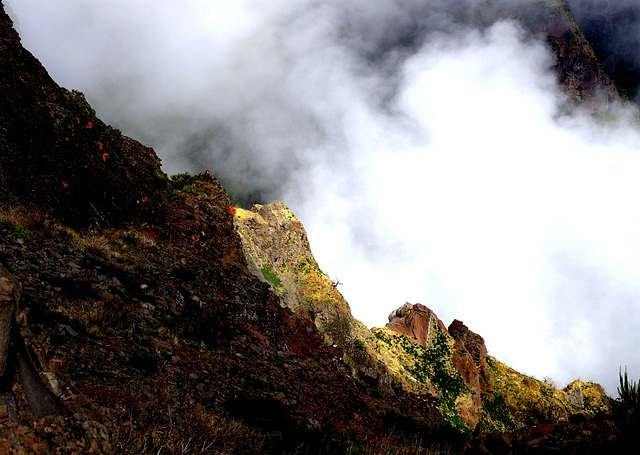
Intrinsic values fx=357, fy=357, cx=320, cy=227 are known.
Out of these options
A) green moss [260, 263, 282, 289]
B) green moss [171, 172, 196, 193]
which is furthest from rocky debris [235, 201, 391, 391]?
green moss [171, 172, 196, 193]

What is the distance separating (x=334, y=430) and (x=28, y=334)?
8.46 m

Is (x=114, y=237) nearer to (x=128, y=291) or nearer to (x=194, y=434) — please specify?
(x=128, y=291)

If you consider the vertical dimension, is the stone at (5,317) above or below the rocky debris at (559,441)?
below

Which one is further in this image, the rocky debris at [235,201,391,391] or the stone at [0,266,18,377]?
the rocky debris at [235,201,391,391]

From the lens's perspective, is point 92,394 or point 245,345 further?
point 245,345

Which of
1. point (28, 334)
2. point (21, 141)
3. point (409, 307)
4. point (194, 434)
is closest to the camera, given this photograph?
point (28, 334)

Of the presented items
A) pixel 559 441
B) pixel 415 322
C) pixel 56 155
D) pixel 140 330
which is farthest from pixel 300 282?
pixel 559 441

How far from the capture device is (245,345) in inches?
551

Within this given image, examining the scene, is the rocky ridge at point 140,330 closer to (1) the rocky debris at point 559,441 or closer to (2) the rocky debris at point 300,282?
(1) the rocky debris at point 559,441

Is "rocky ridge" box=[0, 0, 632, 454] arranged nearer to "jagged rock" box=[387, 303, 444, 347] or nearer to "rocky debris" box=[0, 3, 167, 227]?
"rocky debris" box=[0, 3, 167, 227]

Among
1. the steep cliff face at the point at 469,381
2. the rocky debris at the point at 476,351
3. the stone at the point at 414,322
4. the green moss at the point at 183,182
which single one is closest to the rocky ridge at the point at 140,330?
the green moss at the point at 183,182

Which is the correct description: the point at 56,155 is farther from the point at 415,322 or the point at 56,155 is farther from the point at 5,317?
the point at 415,322

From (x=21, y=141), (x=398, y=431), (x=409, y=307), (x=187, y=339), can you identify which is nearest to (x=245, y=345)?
(x=187, y=339)

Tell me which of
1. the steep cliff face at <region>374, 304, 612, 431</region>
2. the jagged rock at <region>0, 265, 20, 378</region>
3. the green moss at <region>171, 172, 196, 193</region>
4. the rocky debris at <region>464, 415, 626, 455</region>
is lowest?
the jagged rock at <region>0, 265, 20, 378</region>
